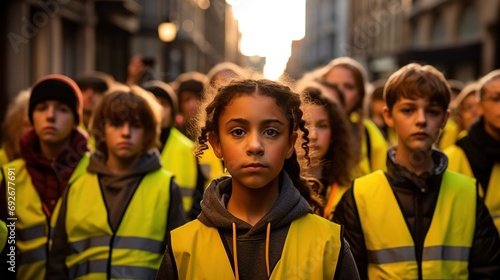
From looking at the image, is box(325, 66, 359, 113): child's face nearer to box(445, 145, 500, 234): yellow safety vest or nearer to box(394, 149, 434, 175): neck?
box(445, 145, 500, 234): yellow safety vest

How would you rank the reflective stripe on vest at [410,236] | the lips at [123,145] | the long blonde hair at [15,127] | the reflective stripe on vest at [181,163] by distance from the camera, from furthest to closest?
the reflective stripe on vest at [181,163] < the long blonde hair at [15,127] < the lips at [123,145] < the reflective stripe on vest at [410,236]

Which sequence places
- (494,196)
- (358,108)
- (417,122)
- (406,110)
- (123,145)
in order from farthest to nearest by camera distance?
1. (358,108)
2. (494,196)
3. (123,145)
4. (406,110)
5. (417,122)

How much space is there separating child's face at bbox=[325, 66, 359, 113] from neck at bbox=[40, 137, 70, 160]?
2.53m

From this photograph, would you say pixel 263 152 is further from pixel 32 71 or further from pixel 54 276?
pixel 32 71

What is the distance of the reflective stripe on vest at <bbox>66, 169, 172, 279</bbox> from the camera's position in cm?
435

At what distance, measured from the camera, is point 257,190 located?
10.3 ft

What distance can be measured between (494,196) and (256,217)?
7.95 ft

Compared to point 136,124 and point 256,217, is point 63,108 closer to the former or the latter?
point 136,124

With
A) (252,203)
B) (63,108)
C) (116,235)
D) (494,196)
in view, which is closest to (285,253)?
(252,203)

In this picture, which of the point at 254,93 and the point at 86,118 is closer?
the point at 254,93

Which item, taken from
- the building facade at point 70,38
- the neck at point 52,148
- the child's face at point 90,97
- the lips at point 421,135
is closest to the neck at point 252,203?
the lips at point 421,135

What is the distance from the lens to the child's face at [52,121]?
204 inches

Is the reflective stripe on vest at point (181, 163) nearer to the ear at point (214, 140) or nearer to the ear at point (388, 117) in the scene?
the ear at point (388, 117)

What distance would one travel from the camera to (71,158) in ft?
17.1
